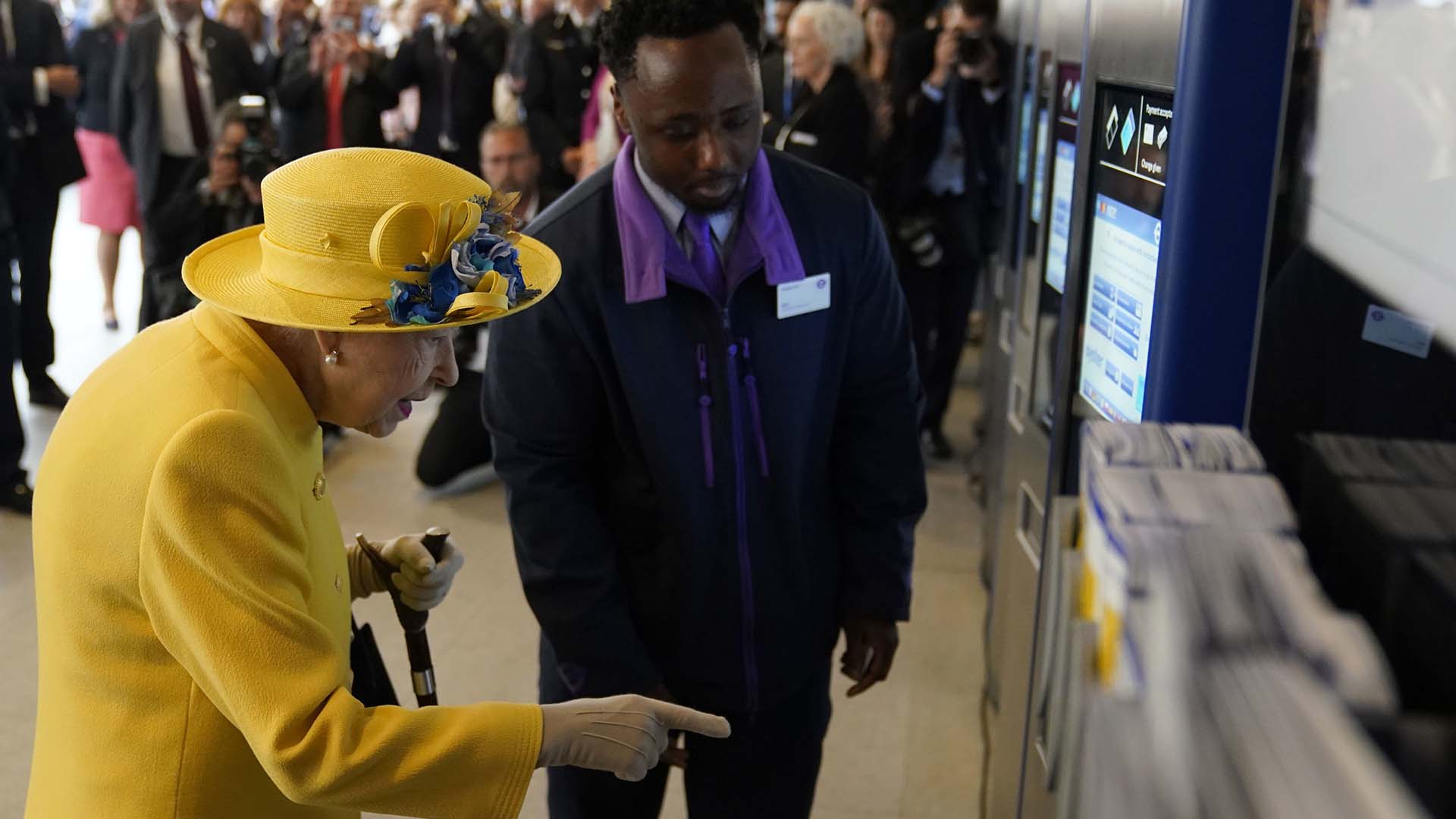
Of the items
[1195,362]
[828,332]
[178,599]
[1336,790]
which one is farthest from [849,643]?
[1336,790]

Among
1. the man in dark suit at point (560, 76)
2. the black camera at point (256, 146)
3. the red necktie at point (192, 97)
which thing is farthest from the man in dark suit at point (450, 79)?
the black camera at point (256, 146)

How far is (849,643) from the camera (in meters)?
1.95

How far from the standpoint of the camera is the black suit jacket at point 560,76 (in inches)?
274

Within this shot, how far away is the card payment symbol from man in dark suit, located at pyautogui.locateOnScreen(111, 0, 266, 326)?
5632 mm

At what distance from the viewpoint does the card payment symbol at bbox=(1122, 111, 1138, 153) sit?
147cm

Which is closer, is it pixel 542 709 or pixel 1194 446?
pixel 1194 446

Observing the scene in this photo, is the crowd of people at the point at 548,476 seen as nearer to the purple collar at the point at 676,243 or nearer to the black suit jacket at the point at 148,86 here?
the purple collar at the point at 676,243

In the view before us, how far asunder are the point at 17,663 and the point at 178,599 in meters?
2.83

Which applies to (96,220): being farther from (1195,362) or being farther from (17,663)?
(1195,362)

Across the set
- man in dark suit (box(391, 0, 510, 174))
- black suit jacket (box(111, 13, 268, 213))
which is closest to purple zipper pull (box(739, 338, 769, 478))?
black suit jacket (box(111, 13, 268, 213))

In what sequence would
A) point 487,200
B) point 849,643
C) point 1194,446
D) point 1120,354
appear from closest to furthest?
point 1194,446 → point 487,200 → point 1120,354 → point 849,643

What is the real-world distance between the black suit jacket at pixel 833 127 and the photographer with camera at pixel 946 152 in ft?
1.06

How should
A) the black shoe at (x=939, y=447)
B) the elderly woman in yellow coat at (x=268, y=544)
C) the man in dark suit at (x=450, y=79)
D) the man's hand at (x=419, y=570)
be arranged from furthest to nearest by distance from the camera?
the man in dark suit at (x=450, y=79) → the black shoe at (x=939, y=447) → the man's hand at (x=419, y=570) → the elderly woman in yellow coat at (x=268, y=544)

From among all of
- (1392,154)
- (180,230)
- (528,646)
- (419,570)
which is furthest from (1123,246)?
(180,230)
